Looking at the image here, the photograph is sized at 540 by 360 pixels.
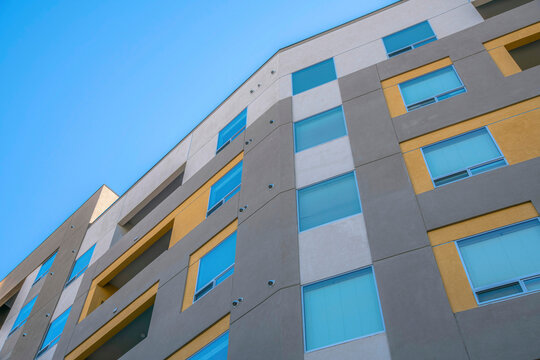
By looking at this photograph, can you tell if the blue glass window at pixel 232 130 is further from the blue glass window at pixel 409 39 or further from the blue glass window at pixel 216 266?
the blue glass window at pixel 409 39

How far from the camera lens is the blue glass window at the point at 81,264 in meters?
24.8

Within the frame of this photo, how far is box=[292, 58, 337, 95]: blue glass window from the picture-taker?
752 inches

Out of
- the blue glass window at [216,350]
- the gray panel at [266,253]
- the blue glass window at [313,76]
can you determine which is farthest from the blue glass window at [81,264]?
the blue glass window at [313,76]

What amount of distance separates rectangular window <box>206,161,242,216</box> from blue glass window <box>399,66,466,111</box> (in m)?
6.53

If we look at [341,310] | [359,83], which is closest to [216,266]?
[341,310]

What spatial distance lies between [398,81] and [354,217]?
249 inches

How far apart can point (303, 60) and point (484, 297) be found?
45.1 ft

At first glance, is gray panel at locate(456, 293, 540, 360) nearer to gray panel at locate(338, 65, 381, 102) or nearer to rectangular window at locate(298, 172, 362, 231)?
rectangular window at locate(298, 172, 362, 231)

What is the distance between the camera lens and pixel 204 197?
1923 cm

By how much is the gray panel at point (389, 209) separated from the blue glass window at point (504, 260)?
3.72 feet

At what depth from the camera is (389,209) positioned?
40.7 feet

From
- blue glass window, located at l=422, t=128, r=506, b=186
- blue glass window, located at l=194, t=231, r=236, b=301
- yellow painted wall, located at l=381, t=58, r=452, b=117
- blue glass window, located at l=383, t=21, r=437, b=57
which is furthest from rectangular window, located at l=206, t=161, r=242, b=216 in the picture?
blue glass window, located at l=383, t=21, r=437, b=57

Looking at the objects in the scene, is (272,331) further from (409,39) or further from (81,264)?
(81,264)

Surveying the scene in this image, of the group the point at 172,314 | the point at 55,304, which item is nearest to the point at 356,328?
the point at 172,314
